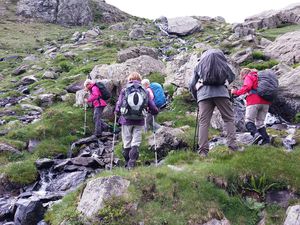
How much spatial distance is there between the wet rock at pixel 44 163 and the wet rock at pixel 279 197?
958 centimetres

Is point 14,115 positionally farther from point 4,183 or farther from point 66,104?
point 4,183

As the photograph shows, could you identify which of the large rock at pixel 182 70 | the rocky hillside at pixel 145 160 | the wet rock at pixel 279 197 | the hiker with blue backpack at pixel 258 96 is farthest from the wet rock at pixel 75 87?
the wet rock at pixel 279 197

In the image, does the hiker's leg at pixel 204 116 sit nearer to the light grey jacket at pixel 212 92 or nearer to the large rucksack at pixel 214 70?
the light grey jacket at pixel 212 92

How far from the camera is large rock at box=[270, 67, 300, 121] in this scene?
68.2 feet

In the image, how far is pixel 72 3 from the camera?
8794 cm

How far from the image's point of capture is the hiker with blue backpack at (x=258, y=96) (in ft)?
50.0

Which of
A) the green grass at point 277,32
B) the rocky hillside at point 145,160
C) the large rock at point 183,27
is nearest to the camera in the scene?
the rocky hillside at point 145,160

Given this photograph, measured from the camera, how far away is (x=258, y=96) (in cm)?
1538

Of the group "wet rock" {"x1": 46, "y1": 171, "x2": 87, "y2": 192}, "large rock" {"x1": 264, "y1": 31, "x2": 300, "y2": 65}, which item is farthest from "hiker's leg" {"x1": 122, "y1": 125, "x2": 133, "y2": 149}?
"large rock" {"x1": 264, "y1": 31, "x2": 300, "y2": 65}

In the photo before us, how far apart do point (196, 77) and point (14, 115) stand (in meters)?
15.2

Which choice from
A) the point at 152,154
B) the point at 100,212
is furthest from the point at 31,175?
the point at 100,212

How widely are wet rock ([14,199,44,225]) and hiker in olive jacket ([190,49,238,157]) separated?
18.7ft

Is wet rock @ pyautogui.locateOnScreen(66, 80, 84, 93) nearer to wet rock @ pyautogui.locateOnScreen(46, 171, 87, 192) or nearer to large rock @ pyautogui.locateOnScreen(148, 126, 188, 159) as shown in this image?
large rock @ pyautogui.locateOnScreen(148, 126, 188, 159)

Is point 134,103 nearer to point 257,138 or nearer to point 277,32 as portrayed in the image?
point 257,138
